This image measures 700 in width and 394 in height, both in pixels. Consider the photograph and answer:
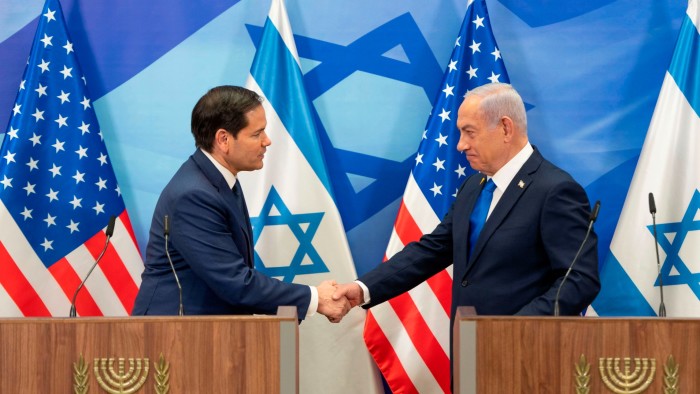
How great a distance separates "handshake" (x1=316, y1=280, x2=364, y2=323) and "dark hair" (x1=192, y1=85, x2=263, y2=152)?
746 millimetres

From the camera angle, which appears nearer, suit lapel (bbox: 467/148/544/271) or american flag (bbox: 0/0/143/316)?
suit lapel (bbox: 467/148/544/271)

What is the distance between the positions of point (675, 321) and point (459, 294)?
1118 millimetres

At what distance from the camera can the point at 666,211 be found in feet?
14.8

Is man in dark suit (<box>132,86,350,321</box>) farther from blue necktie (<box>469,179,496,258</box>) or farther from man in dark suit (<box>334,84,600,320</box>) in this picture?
blue necktie (<box>469,179,496,258</box>)

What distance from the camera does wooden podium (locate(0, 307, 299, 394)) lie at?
2836 millimetres

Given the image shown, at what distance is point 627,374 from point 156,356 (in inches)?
54.5

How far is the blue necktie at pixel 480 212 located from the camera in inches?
152

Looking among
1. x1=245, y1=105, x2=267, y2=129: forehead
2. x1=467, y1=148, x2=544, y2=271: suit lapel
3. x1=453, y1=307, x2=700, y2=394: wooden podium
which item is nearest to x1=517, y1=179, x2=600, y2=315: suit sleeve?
x1=467, y1=148, x2=544, y2=271: suit lapel

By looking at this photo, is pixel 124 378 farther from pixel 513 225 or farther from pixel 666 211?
pixel 666 211

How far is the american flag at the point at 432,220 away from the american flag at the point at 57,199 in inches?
50.6

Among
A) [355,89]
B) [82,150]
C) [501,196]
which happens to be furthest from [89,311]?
[501,196]

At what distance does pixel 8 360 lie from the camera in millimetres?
2863

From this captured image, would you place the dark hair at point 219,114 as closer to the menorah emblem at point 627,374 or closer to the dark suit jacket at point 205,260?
the dark suit jacket at point 205,260

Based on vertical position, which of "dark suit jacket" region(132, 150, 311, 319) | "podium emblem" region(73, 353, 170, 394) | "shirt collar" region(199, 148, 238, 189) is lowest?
"podium emblem" region(73, 353, 170, 394)
